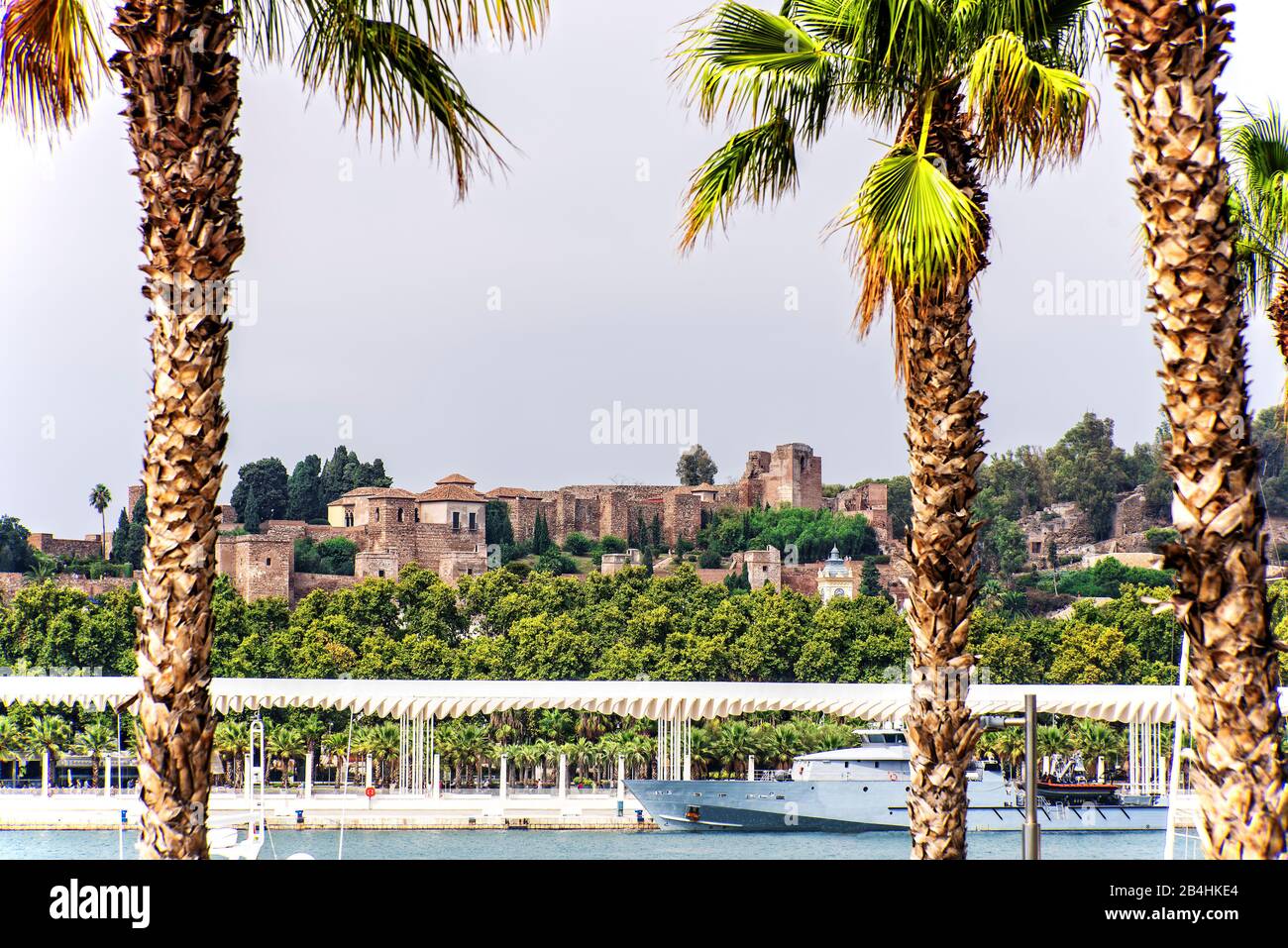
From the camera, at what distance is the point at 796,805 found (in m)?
31.4

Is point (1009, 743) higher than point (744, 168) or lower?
lower

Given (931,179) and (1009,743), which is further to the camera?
(1009,743)

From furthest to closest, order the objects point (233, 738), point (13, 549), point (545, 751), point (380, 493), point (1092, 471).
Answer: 1. point (1092, 471)
2. point (380, 493)
3. point (13, 549)
4. point (545, 751)
5. point (233, 738)

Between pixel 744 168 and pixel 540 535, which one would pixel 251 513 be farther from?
pixel 744 168

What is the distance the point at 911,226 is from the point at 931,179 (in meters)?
0.21

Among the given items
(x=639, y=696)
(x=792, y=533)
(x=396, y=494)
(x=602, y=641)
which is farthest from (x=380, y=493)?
(x=639, y=696)

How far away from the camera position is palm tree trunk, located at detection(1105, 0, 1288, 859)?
4242 mm

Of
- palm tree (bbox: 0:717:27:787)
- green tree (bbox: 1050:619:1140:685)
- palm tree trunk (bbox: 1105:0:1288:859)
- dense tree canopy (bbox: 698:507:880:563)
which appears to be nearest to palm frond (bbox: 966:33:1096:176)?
palm tree trunk (bbox: 1105:0:1288:859)

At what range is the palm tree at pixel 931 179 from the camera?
6.32 metres

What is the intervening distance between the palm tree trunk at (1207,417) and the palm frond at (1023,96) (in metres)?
1.78

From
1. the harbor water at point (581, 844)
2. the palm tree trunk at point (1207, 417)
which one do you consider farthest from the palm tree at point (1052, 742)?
the palm tree trunk at point (1207, 417)

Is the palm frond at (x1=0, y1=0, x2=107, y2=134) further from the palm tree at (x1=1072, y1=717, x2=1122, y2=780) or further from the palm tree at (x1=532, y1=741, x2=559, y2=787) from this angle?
the palm tree at (x1=1072, y1=717, x2=1122, y2=780)

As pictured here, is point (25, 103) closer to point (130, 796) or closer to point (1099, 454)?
point (130, 796)
